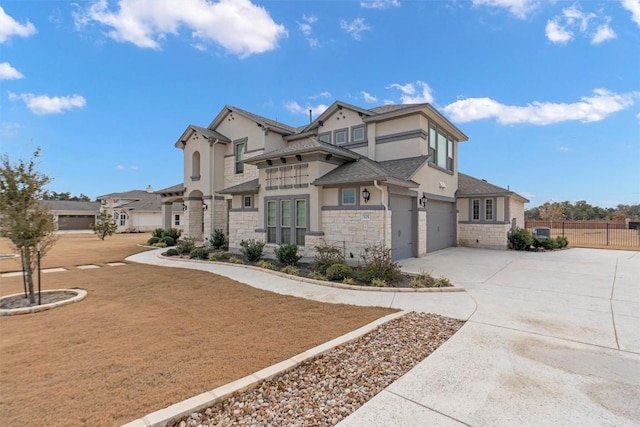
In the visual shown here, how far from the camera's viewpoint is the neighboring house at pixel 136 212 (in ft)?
106

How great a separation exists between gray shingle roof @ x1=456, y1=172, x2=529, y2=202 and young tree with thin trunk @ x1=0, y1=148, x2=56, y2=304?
57.1 ft

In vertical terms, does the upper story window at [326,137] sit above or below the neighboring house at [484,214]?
above

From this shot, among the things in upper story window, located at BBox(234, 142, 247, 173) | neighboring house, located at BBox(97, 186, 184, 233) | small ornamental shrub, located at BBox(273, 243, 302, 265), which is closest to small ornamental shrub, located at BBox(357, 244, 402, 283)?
small ornamental shrub, located at BBox(273, 243, 302, 265)

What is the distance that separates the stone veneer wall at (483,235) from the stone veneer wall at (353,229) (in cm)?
867

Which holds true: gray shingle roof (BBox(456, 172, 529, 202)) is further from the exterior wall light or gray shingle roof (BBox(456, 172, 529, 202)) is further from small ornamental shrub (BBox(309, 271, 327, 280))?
small ornamental shrub (BBox(309, 271, 327, 280))

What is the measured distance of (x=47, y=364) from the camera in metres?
3.36

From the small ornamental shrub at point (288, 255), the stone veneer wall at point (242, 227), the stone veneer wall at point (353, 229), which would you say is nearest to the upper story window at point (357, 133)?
the stone veneer wall at point (353, 229)

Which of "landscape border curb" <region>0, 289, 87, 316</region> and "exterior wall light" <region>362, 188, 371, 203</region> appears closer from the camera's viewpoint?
"landscape border curb" <region>0, 289, 87, 316</region>

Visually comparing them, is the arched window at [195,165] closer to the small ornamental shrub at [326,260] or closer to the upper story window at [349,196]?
the upper story window at [349,196]

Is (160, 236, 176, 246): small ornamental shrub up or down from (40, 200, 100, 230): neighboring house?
down

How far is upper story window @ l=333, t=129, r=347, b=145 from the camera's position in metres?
14.6

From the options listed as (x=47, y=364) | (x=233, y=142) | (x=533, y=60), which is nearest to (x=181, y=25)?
(x=233, y=142)

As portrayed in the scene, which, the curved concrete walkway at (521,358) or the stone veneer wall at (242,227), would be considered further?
the stone veneer wall at (242,227)

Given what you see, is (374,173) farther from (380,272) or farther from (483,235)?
(483,235)
